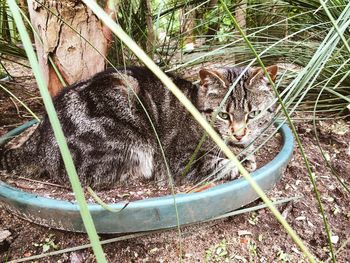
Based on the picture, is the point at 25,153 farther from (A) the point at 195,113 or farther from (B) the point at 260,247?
(A) the point at 195,113

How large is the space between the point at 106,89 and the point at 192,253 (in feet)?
1.92

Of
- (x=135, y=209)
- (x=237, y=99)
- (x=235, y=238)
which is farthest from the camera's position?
(x=237, y=99)

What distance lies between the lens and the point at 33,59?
0.35 m

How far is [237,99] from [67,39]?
595 millimetres

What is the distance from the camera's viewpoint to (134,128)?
1.35 m

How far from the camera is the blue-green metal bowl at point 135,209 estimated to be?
1.03 metres

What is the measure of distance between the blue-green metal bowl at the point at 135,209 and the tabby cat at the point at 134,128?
0.17m

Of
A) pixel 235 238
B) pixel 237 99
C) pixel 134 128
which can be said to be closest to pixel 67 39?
pixel 134 128

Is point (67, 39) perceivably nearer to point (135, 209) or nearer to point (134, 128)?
point (134, 128)

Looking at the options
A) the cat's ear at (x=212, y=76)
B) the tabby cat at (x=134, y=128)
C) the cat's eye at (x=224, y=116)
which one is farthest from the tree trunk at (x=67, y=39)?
the cat's eye at (x=224, y=116)

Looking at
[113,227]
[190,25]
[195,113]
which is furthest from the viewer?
[190,25]

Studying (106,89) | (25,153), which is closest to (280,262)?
(106,89)

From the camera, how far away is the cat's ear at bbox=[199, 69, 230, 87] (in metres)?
1.32

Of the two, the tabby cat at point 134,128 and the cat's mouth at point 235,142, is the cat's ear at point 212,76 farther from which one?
the cat's mouth at point 235,142
